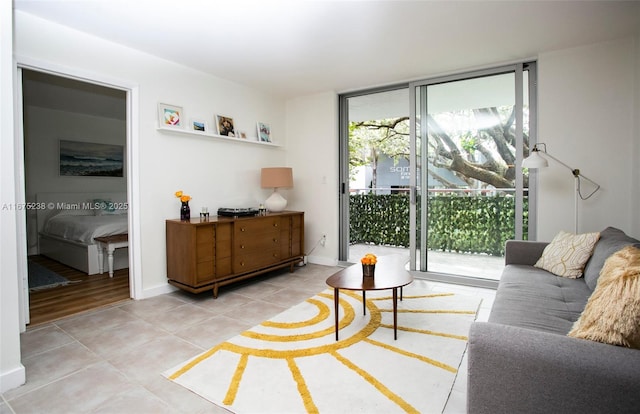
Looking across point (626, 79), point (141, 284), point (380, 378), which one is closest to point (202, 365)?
point (380, 378)

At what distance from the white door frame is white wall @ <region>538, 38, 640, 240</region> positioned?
4002mm

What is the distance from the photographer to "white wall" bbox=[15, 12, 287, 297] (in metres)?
2.77

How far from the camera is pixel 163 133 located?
11.3ft

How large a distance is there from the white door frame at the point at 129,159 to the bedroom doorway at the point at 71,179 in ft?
1.70

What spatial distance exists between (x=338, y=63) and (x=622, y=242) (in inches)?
112

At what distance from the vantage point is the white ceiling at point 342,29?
2.44 m

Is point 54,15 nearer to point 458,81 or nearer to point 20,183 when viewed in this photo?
point 20,183

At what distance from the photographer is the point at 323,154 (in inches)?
186

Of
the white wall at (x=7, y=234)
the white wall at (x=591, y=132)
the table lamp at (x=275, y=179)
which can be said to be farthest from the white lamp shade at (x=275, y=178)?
the white wall at (x=591, y=132)

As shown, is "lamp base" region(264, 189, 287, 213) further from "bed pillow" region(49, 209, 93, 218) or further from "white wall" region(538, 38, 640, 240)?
"bed pillow" region(49, 209, 93, 218)

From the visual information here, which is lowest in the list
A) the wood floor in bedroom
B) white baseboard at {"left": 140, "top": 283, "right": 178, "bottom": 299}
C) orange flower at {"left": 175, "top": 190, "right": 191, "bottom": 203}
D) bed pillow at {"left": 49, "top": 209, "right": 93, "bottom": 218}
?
the wood floor in bedroom

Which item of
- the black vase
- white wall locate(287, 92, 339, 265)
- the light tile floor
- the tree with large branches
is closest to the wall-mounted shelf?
white wall locate(287, 92, 339, 265)

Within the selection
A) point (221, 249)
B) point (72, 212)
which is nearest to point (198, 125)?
point (221, 249)

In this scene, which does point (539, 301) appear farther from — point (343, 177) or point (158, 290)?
point (158, 290)
